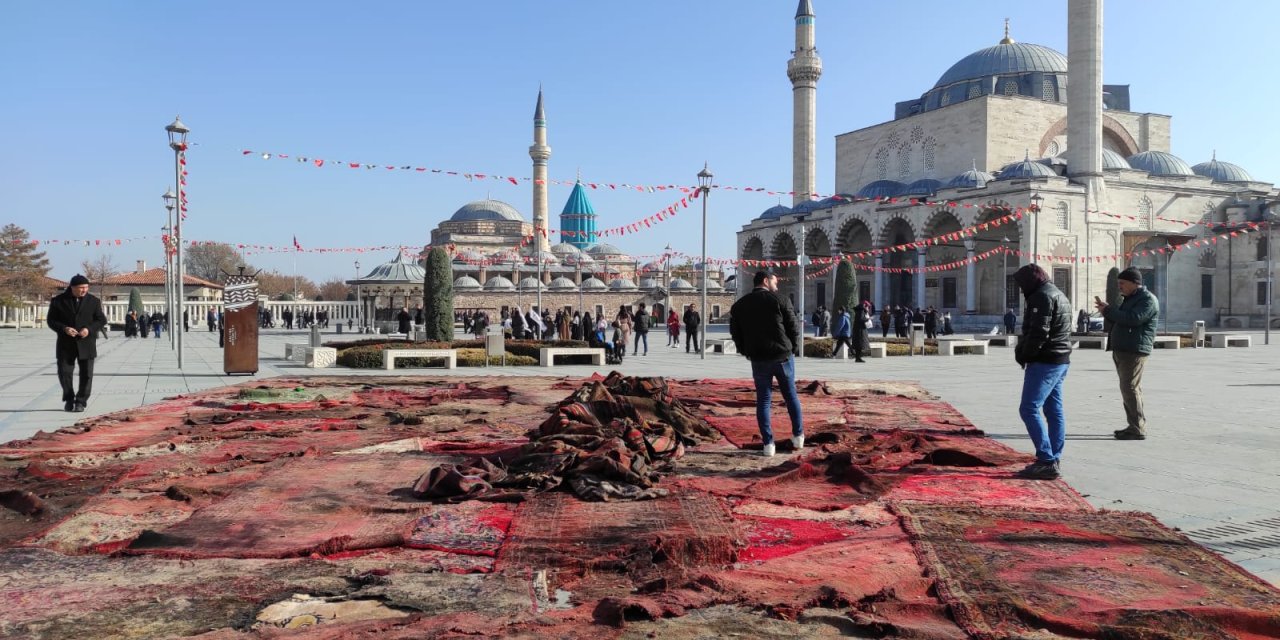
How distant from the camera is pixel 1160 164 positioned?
129ft

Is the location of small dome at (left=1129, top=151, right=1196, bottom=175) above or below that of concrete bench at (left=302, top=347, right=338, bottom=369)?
above

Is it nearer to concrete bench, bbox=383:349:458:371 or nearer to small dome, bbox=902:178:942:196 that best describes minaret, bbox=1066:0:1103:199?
small dome, bbox=902:178:942:196

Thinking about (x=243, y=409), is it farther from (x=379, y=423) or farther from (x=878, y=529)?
(x=878, y=529)

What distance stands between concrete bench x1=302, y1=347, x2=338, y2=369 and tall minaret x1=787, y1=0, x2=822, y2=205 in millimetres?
29420

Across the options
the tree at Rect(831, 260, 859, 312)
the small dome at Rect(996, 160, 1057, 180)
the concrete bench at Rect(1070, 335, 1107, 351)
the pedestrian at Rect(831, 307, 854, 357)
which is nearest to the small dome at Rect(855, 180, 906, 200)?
the small dome at Rect(996, 160, 1057, 180)

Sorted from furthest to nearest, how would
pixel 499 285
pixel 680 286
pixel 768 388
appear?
pixel 680 286 → pixel 499 285 → pixel 768 388

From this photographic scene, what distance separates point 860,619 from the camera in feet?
9.18

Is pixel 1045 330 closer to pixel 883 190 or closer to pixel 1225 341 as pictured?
pixel 1225 341

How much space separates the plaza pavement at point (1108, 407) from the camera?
4.52 meters

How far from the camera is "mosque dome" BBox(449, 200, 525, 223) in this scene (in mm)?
71625

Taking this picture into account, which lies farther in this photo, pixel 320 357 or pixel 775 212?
pixel 775 212

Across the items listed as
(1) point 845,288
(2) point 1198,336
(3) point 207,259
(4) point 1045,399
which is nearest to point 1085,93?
(2) point 1198,336

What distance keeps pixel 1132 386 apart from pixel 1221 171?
4348 centimetres

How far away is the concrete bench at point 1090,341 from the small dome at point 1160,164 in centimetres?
2074
